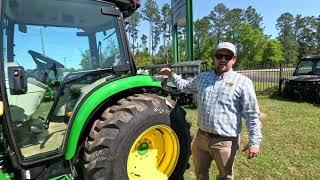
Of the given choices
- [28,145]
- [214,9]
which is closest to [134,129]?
[28,145]

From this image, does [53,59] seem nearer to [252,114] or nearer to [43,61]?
[43,61]

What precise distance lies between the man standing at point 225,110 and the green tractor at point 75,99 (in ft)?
1.82

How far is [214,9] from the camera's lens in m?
68.6

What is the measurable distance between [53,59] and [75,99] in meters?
0.46

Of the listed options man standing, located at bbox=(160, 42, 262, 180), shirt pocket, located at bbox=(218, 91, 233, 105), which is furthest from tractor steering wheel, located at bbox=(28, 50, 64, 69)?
shirt pocket, located at bbox=(218, 91, 233, 105)

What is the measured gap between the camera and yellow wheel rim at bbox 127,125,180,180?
4.14 m

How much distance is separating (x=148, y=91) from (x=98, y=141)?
1084 millimetres

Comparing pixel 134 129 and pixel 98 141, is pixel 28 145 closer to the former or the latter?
pixel 98 141

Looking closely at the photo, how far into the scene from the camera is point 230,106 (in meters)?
3.75

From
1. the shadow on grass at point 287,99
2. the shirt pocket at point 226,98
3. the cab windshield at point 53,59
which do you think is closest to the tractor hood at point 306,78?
the shadow on grass at point 287,99

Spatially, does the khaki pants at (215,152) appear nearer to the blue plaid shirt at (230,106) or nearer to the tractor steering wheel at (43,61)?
the blue plaid shirt at (230,106)

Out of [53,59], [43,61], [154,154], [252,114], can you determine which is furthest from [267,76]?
[43,61]

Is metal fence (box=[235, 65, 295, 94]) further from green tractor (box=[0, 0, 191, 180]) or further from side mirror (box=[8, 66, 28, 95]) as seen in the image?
side mirror (box=[8, 66, 28, 95])

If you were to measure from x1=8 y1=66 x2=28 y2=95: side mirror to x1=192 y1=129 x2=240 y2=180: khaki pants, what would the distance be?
6.09ft
